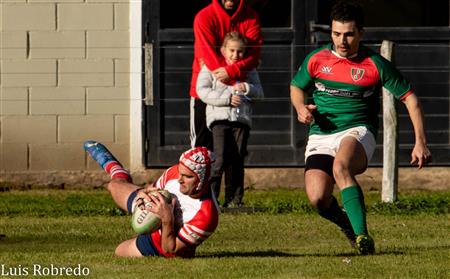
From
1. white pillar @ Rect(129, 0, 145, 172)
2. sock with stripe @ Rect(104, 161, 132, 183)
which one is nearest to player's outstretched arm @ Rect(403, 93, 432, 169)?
sock with stripe @ Rect(104, 161, 132, 183)

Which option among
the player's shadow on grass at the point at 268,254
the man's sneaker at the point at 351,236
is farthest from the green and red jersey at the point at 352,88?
the player's shadow on grass at the point at 268,254

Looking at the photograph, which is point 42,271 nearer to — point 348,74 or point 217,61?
point 348,74

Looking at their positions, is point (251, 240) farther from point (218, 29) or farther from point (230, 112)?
point (218, 29)

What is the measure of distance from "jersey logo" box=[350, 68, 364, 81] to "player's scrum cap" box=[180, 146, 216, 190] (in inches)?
54.0

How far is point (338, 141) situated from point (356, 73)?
0.50 m

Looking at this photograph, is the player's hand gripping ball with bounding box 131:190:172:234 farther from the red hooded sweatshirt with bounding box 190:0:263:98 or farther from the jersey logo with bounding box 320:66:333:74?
the red hooded sweatshirt with bounding box 190:0:263:98

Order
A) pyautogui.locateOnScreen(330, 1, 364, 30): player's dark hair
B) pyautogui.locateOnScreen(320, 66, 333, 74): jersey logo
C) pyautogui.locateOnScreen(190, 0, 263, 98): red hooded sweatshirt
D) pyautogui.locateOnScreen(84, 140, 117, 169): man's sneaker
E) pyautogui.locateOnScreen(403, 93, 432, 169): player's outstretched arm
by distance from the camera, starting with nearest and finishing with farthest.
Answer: pyautogui.locateOnScreen(403, 93, 432, 169): player's outstretched arm → pyautogui.locateOnScreen(330, 1, 364, 30): player's dark hair → pyautogui.locateOnScreen(320, 66, 333, 74): jersey logo → pyautogui.locateOnScreen(84, 140, 117, 169): man's sneaker → pyautogui.locateOnScreen(190, 0, 263, 98): red hooded sweatshirt

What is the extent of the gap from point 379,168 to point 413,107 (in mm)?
6013

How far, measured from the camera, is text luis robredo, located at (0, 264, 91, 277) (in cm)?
934

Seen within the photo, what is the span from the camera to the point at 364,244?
33.2 ft

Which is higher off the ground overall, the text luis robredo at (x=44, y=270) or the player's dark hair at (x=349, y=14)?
the player's dark hair at (x=349, y=14)

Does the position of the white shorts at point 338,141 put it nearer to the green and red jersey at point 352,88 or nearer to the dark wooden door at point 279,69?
the green and red jersey at point 352,88

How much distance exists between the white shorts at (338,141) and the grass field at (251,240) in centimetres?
71

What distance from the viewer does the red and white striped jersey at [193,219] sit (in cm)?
979
